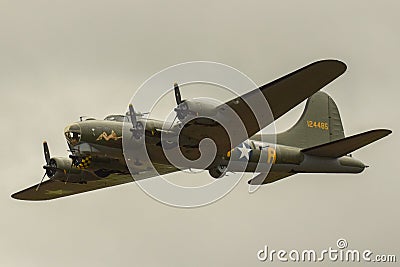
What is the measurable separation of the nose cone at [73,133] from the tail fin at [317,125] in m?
10.1

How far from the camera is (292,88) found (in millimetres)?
28969

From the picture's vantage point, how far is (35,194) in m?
39.0

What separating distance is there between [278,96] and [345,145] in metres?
5.89

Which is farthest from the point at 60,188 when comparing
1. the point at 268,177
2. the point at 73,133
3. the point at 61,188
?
the point at 268,177

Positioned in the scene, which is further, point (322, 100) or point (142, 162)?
point (322, 100)

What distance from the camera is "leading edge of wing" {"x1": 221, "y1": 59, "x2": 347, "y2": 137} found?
91.0 ft

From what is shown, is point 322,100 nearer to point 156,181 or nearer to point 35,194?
point 156,181

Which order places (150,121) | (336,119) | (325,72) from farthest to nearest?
(336,119), (150,121), (325,72)

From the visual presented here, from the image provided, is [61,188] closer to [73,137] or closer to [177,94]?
[73,137]

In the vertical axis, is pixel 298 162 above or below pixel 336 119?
below

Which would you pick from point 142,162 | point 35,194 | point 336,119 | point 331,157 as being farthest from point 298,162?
point 35,194

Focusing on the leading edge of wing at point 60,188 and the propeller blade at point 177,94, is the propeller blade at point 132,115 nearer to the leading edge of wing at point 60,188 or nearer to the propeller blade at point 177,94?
the propeller blade at point 177,94

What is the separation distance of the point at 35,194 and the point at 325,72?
17755mm

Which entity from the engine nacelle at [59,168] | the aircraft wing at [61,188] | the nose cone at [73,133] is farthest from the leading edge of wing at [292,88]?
the aircraft wing at [61,188]
